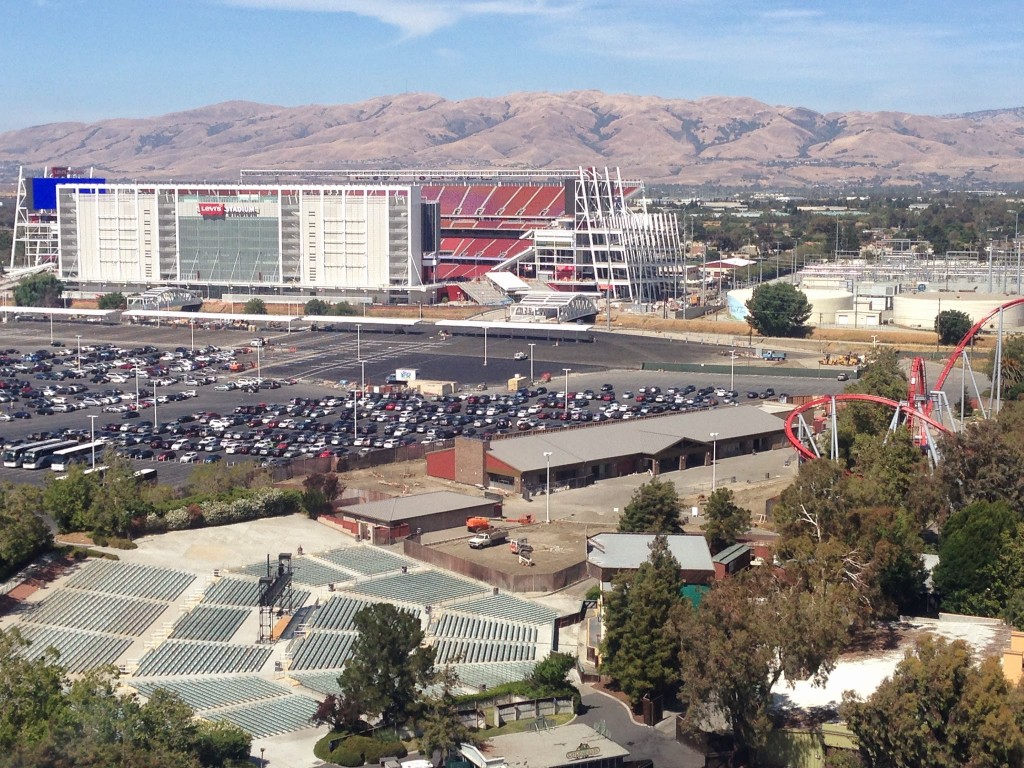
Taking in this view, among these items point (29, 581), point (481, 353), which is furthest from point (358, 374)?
point (29, 581)

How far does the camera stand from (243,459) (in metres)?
42.8

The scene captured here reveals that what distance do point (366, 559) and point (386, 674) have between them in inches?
375

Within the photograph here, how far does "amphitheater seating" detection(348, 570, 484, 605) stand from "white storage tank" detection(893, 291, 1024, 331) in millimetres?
45485

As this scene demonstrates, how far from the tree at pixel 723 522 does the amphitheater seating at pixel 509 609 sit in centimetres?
442

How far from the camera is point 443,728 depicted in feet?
66.8

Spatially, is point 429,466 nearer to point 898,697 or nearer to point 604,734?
point 604,734

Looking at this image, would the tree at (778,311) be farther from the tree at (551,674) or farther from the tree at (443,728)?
the tree at (443,728)

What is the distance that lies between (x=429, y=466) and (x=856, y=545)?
16975 millimetres

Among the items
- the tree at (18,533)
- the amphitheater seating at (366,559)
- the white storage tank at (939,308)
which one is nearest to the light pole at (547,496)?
the amphitheater seating at (366,559)

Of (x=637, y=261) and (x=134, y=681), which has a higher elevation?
(x=637, y=261)

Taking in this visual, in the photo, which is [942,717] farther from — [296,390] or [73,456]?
[296,390]

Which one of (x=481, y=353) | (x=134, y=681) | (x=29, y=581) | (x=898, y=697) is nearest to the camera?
(x=898, y=697)

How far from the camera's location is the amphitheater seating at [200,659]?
976 inches

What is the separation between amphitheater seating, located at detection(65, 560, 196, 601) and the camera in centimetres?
2772
